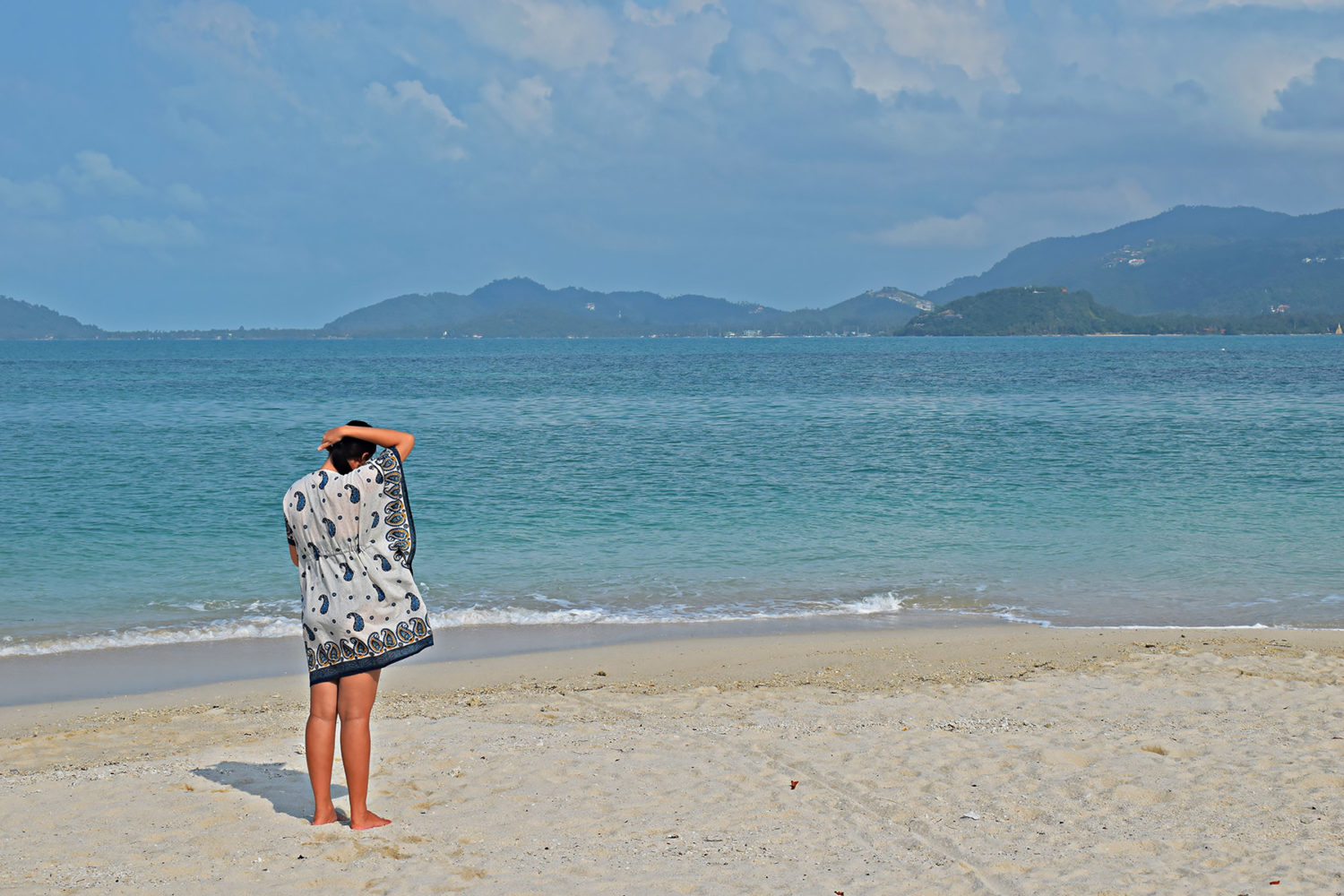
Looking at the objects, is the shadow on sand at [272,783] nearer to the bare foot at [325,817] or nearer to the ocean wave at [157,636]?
the bare foot at [325,817]

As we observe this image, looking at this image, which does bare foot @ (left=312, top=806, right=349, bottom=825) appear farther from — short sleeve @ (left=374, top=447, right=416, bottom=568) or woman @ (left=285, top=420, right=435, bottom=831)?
short sleeve @ (left=374, top=447, right=416, bottom=568)

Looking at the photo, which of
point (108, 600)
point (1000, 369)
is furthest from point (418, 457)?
point (1000, 369)

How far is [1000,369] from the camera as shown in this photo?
265 feet

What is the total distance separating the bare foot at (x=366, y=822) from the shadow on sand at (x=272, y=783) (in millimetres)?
366

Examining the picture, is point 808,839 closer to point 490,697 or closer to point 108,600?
point 490,697

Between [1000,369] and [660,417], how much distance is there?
48.7 metres

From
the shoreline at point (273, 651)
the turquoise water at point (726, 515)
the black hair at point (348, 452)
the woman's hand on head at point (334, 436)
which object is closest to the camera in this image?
the woman's hand on head at point (334, 436)

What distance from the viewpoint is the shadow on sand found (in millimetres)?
5732

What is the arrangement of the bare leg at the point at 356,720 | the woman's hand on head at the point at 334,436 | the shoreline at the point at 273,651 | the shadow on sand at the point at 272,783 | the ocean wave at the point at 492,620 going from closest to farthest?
the woman's hand on head at the point at 334,436
the bare leg at the point at 356,720
the shadow on sand at the point at 272,783
the shoreline at the point at 273,651
the ocean wave at the point at 492,620

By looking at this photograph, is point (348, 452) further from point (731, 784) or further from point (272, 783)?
point (731, 784)

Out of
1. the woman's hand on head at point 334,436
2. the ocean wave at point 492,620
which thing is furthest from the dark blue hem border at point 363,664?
the ocean wave at point 492,620

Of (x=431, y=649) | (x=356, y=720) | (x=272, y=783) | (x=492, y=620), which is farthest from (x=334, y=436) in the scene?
(x=492, y=620)

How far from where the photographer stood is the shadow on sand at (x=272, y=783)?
573 centimetres

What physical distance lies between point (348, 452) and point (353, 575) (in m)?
0.59
